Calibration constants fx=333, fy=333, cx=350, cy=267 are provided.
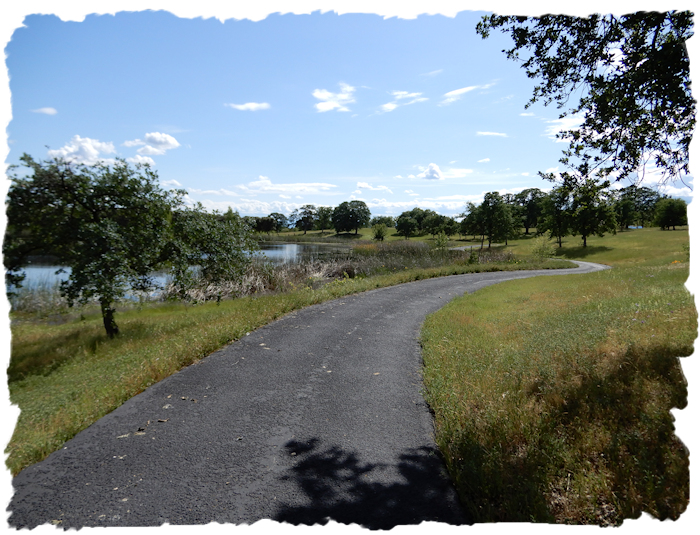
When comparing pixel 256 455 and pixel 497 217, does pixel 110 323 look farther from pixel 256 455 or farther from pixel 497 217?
pixel 497 217

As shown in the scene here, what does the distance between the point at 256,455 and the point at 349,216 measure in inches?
4954

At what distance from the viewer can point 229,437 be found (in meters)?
5.26

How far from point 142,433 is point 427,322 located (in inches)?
389

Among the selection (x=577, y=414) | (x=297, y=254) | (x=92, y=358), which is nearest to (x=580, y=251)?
(x=297, y=254)

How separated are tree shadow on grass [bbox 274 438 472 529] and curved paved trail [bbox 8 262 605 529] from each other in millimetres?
14

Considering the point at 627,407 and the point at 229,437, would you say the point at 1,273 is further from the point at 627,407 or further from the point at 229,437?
the point at 627,407

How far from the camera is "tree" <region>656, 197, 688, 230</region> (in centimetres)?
272

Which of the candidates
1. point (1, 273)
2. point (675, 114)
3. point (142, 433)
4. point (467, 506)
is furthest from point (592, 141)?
point (142, 433)

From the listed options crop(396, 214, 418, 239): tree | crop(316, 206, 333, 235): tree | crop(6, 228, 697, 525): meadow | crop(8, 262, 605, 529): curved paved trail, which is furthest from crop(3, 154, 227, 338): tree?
crop(316, 206, 333, 235): tree

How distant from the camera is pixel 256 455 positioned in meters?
4.82

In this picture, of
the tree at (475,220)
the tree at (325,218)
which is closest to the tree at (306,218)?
the tree at (325,218)

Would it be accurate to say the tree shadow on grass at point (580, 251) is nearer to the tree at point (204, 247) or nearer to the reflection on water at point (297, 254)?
the reflection on water at point (297, 254)

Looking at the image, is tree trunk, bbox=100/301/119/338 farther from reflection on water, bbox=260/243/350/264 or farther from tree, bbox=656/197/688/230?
tree, bbox=656/197/688/230

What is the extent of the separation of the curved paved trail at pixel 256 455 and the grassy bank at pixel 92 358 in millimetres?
296
